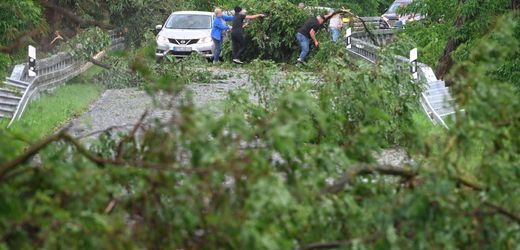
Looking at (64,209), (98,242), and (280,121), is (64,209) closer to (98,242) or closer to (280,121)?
(98,242)

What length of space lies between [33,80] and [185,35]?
48.4 feet

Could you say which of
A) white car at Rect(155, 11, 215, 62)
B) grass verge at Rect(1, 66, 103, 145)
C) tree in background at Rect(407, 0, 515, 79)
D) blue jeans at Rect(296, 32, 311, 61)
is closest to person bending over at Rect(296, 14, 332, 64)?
blue jeans at Rect(296, 32, 311, 61)

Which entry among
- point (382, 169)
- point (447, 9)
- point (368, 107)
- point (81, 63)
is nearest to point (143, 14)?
point (81, 63)

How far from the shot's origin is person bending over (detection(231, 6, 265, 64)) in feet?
110

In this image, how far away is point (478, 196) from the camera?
23.1ft

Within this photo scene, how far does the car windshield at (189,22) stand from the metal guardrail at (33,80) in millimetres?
6934

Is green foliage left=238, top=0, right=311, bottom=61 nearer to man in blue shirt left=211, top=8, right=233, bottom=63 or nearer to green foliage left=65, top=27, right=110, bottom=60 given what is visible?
man in blue shirt left=211, top=8, right=233, bottom=63

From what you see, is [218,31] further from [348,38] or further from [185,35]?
[348,38]

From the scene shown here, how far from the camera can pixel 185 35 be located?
36.9m

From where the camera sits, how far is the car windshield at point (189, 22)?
37781 mm

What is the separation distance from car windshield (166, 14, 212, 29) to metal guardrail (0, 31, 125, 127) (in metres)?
6.93

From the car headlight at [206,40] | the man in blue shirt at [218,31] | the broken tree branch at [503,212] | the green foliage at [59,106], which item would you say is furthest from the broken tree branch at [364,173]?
the car headlight at [206,40]

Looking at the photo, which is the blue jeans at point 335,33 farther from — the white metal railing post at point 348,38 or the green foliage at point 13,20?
the green foliage at point 13,20

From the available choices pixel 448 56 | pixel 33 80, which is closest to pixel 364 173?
pixel 33 80
